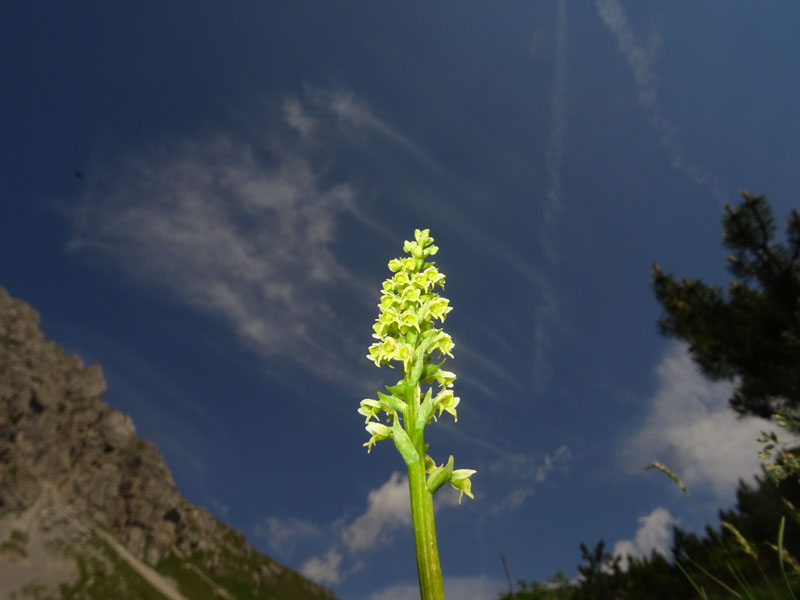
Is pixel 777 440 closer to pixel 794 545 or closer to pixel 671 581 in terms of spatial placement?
pixel 794 545

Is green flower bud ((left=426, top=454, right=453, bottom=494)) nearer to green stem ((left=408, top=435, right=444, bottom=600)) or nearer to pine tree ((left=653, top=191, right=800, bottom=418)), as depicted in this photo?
green stem ((left=408, top=435, right=444, bottom=600))

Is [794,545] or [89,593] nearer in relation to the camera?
[794,545]

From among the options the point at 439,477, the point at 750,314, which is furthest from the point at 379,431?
the point at 750,314

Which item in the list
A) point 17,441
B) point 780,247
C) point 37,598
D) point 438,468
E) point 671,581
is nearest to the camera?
point 438,468

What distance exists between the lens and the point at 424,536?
376 centimetres

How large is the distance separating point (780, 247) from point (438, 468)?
82.1 feet

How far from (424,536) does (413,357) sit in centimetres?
166

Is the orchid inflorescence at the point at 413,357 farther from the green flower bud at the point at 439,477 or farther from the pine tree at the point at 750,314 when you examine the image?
the pine tree at the point at 750,314

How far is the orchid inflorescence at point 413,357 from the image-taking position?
427cm

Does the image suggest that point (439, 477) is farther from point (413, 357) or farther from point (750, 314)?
point (750, 314)

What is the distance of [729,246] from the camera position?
23391 millimetres

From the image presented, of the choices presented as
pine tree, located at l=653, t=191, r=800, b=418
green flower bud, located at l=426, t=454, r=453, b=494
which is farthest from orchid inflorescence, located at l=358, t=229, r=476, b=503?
pine tree, located at l=653, t=191, r=800, b=418

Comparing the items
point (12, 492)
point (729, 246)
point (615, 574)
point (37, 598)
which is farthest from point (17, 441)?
point (729, 246)

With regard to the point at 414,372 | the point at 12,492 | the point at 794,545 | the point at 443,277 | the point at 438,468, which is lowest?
the point at 438,468
